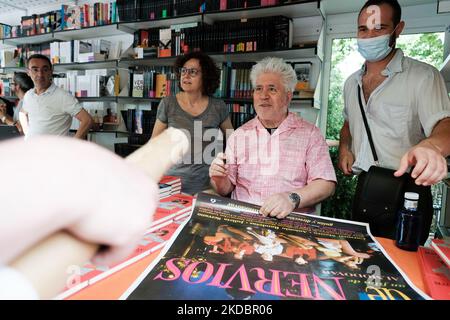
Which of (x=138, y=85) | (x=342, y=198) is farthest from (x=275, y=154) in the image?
(x=138, y=85)

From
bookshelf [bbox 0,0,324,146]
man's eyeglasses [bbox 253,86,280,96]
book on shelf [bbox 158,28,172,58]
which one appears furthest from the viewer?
book on shelf [bbox 158,28,172,58]

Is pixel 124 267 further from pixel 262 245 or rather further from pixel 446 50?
pixel 446 50

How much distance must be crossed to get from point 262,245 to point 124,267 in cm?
33

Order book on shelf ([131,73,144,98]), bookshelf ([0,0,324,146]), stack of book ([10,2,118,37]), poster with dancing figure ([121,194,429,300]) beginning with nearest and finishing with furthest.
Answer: poster with dancing figure ([121,194,429,300]), bookshelf ([0,0,324,146]), book on shelf ([131,73,144,98]), stack of book ([10,2,118,37])

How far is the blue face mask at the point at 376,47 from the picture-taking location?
1415 millimetres

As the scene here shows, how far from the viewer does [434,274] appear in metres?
0.72

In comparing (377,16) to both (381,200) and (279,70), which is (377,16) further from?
(381,200)

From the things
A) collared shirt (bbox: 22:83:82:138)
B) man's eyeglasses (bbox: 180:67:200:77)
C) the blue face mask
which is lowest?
collared shirt (bbox: 22:83:82:138)

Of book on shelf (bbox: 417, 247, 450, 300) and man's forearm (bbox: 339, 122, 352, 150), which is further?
man's forearm (bbox: 339, 122, 352, 150)

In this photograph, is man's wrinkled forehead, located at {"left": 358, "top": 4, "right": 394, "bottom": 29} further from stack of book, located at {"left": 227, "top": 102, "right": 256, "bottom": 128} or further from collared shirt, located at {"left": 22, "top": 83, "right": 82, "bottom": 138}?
collared shirt, located at {"left": 22, "top": 83, "right": 82, "bottom": 138}

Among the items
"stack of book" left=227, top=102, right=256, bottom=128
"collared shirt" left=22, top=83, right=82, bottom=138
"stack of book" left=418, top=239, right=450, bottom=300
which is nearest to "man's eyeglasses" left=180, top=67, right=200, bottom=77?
"stack of book" left=227, top=102, right=256, bottom=128

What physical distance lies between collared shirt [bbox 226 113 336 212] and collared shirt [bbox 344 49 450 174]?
0.61 ft

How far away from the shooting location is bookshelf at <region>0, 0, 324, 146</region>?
9.01 ft

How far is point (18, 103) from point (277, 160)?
3.81 meters
